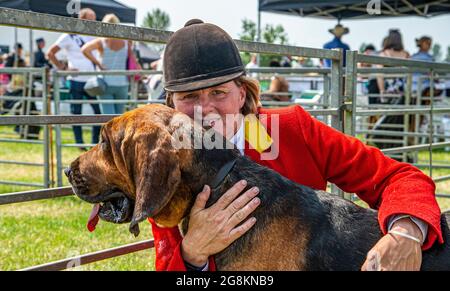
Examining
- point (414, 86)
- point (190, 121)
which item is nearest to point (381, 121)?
point (414, 86)

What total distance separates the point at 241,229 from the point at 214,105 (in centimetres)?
66

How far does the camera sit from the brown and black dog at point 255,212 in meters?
2.42

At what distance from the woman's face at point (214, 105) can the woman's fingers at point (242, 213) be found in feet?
1.50

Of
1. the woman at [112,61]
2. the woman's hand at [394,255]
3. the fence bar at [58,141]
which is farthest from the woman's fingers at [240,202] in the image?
the woman at [112,61]

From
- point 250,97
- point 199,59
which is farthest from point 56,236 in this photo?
point 199,59

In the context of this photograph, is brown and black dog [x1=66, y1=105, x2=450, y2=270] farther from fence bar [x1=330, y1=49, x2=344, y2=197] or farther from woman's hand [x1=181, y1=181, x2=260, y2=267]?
fence bar [x1=330, y1=49, x2=344, y2=197]

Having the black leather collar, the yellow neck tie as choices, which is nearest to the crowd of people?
the yellow neck tie

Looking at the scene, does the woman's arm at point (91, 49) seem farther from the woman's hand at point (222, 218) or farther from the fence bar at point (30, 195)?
the woman's hand at point (222, 218)

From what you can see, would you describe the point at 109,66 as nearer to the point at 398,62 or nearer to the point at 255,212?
the point at 398,62

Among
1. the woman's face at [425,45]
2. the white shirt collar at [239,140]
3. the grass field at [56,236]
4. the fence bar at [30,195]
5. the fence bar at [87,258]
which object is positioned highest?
the woman's face at [425,45]

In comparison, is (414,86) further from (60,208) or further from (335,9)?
(60,208)

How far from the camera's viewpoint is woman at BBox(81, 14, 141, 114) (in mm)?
9625

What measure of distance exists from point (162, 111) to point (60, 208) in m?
5.05
